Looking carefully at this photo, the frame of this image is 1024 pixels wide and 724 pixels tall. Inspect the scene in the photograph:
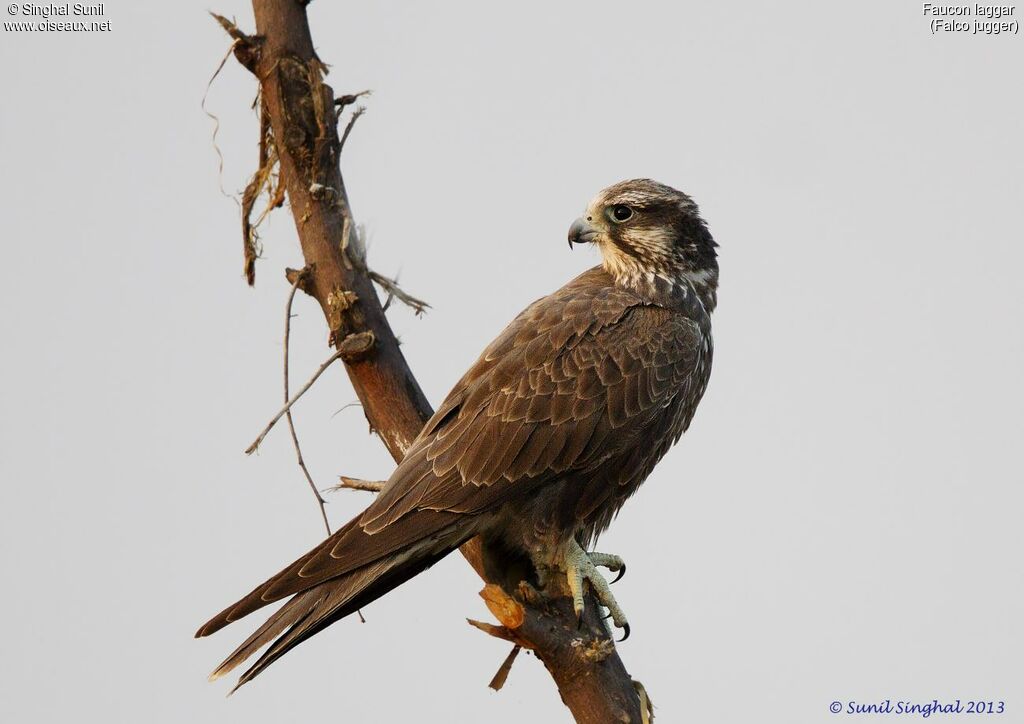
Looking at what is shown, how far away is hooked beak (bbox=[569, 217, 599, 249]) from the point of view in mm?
5353

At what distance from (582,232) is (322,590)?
2.05m

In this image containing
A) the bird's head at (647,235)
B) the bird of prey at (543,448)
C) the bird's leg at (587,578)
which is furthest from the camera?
the bird's head at (647,235)

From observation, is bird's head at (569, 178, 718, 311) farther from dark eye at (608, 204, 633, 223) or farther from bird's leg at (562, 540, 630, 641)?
bird's leg at (562, 540, 630, 641)

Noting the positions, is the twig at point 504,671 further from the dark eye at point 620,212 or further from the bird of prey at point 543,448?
the dark eye at point 620,212

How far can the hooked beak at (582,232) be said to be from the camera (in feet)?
17.6

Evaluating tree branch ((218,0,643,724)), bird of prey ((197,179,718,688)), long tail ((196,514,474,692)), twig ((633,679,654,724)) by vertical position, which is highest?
tree branch ((218,0,643,724))

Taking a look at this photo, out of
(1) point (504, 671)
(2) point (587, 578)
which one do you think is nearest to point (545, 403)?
(2) point (587, 578)

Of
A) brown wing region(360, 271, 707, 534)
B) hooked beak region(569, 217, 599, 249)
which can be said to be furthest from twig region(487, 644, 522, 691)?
hooked beak region(569, 217, 599, 249)

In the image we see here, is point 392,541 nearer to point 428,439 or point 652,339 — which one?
point 428,439

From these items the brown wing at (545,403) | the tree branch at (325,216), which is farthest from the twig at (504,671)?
the brown wing at (545,403)

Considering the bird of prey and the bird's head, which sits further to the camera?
the bird's head

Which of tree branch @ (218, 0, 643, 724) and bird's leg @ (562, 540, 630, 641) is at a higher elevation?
tree branch @ (218, 0, 643, 724)

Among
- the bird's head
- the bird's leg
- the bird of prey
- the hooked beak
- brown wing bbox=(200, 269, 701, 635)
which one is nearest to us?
the bird of prey

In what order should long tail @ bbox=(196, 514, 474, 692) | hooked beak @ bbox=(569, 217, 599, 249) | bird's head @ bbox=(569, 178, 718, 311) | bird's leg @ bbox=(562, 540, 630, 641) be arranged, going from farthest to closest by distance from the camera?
hooked beak @ bbox=(569, 217, 599, 249)
bird's head @ bbox=(569, 178, 718, 311)
bird's leg @ bbox=(562, 540, 630, 641)
long tail @ bbox=(196, 514, 474, 692)
